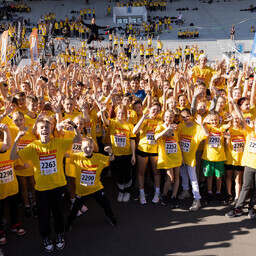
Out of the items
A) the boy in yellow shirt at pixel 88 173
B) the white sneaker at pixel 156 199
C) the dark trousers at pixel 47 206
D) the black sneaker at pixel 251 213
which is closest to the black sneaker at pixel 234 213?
the black sneaker at pixel 251 213

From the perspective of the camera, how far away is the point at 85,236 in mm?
3857

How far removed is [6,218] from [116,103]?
248cm

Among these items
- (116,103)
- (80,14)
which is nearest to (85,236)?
(116,103)

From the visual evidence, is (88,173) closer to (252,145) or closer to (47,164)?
(47,164)

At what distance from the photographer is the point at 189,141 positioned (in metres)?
4.36

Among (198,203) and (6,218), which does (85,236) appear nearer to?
(6,218)

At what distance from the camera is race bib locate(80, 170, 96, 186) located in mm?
3750

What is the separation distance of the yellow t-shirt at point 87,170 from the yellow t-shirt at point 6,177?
780 mm

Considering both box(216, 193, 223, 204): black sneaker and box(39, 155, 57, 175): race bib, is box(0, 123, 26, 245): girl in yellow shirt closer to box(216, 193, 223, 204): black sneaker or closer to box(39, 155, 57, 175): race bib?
box(39, 155, 57, 175): race bib

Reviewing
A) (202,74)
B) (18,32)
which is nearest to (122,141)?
(202,74)

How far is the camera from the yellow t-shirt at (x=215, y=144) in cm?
428

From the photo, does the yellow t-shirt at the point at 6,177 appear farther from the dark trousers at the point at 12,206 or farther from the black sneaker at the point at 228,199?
the black sneaker at the point at 228,199

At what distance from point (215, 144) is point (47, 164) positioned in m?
2.48

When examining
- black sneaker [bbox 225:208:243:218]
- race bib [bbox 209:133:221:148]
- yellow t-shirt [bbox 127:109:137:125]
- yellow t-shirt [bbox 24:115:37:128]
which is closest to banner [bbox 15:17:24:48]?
yellow t-shirt [bbox 24:115:37:128]
